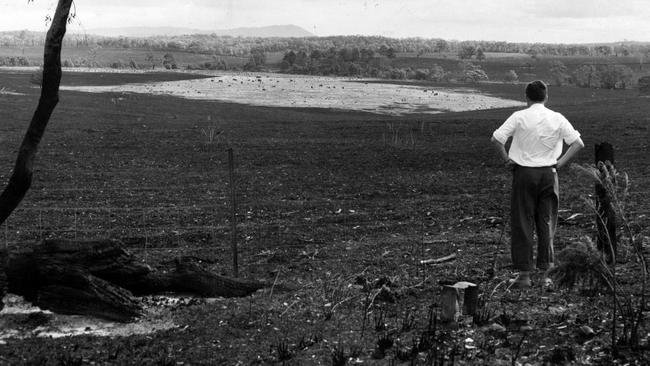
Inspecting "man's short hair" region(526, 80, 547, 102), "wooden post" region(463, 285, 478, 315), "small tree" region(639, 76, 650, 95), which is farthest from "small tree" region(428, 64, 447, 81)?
"wooden post" region(463, 285, 478, 315)

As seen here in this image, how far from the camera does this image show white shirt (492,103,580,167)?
772 centimetres

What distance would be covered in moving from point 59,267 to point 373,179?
11079 millimetres

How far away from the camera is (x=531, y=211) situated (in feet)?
25.8

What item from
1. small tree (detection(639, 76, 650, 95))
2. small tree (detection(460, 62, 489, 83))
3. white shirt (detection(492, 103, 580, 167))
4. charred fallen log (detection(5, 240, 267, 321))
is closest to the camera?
charred fallen log (detection(5, 240, 267, 321))

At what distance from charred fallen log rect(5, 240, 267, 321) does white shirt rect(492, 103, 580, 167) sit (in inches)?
150

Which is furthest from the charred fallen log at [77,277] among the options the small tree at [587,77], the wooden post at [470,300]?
the small tree at [587,77]

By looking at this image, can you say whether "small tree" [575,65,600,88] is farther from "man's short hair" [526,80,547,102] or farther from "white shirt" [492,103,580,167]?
"white shirt" [492,103,580,167]

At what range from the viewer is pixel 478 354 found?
596 cm

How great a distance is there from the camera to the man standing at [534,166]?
7.73 m

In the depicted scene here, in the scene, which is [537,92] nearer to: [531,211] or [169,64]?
[531,211]

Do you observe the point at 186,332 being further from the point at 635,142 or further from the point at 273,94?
the point at 273,94

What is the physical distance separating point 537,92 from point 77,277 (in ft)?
15.3

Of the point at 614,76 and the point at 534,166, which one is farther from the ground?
the point at 534,166

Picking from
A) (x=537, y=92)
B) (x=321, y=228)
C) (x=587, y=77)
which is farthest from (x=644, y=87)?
(x=537, y=92)
